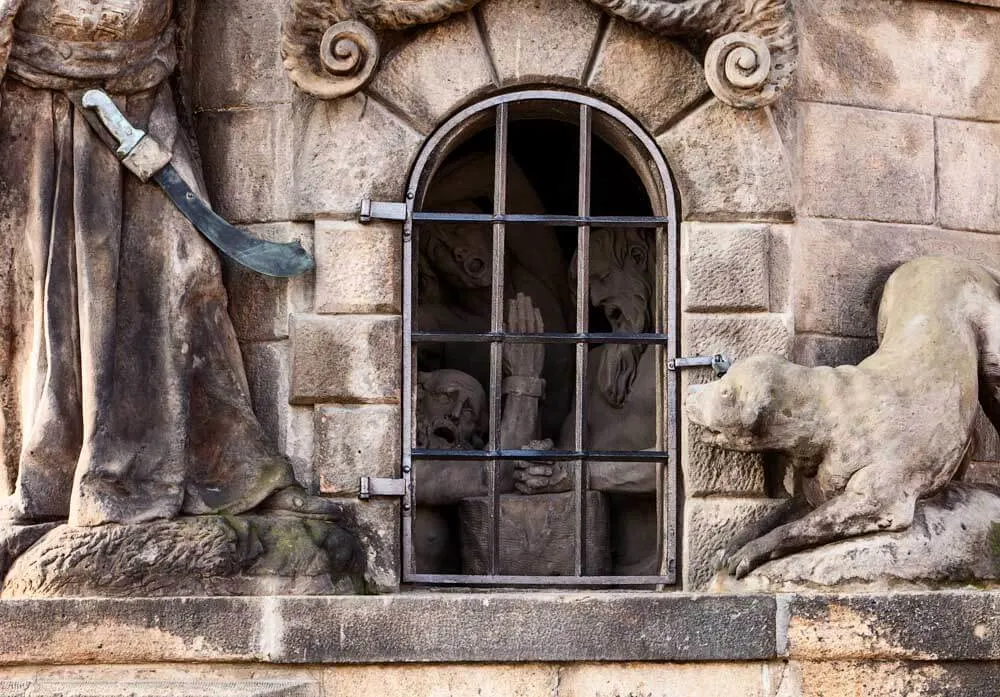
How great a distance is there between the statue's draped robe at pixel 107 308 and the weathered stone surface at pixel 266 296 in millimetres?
113

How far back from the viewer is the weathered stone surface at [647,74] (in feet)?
21.7

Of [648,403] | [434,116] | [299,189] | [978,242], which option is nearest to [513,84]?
[434,116]

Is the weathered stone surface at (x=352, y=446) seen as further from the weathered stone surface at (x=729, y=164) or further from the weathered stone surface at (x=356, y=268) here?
the weathered stone surface at (x=729, y=164)

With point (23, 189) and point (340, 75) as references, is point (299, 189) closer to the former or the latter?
point (340, 75)

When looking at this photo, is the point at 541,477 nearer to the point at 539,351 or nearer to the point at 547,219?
the point at 539,351

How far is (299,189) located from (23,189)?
841 millimetres

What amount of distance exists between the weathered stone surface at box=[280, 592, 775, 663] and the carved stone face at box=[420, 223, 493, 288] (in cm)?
177

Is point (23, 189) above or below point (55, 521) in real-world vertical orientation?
above

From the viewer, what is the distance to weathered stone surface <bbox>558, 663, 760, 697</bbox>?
5.96 metres

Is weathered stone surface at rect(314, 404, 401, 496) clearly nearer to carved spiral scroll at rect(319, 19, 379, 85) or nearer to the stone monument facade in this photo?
the stone monument facade

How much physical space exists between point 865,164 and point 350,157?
66.3 inches

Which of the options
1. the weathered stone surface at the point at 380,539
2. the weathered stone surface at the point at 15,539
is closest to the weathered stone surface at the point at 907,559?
the weathered stone surface at the point at 380,539

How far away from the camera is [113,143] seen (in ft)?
20.8

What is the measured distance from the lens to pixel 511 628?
591 centimetres
